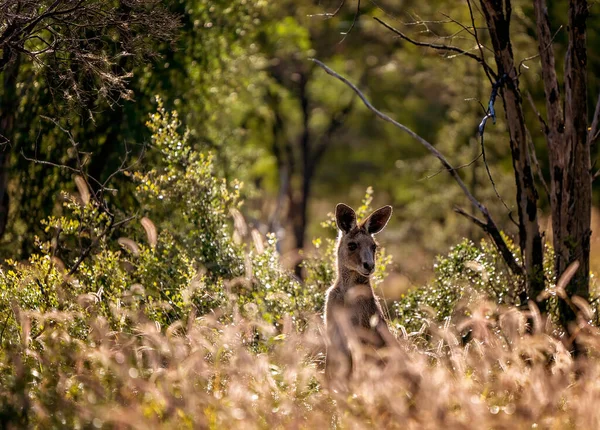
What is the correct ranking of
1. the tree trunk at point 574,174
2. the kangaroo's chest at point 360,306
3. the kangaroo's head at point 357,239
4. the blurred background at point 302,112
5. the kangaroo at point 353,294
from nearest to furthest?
the kangaroo at point 353,294 < the kangaroo's chest at point 360,306 < the kangaroo's head at point 357,239 < the tree trunk at point 574,174 < the blurred background at point 302,112

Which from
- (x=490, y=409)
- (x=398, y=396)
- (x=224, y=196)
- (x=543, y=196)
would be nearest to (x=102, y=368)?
(x=398, y=396)

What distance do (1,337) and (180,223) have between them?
4.89 meters

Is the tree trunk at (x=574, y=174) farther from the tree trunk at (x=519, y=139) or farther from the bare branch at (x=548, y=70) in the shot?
the tree trunk at (x=519, y=139)

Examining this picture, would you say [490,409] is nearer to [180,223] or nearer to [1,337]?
[1,337]

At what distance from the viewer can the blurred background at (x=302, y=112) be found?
48.6ft

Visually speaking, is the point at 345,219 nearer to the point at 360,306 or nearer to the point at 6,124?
the point at 360,306

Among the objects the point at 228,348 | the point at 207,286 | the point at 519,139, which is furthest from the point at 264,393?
the point at 519,139

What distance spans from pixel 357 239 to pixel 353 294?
1.57 metres

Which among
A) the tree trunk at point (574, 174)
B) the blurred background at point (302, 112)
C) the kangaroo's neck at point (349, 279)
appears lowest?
the kangaroo's neck at point (349, 279)

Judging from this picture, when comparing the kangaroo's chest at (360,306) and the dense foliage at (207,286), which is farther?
the kangaroo's chest at (360,306)

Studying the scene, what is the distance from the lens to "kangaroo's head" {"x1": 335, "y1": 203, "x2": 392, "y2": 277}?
10367mm

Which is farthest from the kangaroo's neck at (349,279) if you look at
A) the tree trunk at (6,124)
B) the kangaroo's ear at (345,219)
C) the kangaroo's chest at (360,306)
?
the tree trunk at (6,124)

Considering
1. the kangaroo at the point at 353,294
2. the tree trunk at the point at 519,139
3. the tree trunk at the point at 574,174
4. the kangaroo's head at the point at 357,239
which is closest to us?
the kangaroo at the point at 353,294

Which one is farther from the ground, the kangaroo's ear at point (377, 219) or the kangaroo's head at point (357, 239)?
the kangaroo's ear at point (377, 219)
